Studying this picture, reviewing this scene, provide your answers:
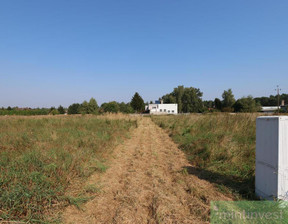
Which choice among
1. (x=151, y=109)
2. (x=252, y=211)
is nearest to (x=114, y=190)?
(x=252, y=211)

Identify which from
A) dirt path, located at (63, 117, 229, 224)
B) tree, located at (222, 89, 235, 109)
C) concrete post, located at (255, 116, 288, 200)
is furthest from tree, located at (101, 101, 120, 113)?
tree, located at (222, 89, 235, 109)

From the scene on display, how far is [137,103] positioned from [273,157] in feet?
204

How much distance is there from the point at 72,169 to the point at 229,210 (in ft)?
9.62

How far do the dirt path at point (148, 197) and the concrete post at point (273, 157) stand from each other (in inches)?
26.0

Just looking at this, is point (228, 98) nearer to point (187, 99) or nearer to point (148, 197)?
point (187, 99)

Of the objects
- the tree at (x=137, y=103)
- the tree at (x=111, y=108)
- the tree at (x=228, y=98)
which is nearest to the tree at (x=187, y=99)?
the tree at (x=228, y=98)

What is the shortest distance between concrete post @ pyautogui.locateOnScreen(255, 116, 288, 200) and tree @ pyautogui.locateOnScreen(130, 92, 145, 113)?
61.5 m

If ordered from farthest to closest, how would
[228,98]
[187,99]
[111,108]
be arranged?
[187,99], [228,98], [111,108]

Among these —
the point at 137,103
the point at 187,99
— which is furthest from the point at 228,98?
the point at 137,103

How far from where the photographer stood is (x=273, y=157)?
6.69 ft

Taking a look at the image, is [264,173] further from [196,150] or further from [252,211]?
[196,150]

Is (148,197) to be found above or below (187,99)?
below

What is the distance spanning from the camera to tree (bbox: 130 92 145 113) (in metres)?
63.8

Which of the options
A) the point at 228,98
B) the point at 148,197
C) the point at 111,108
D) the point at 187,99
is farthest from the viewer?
the point at 187,99
